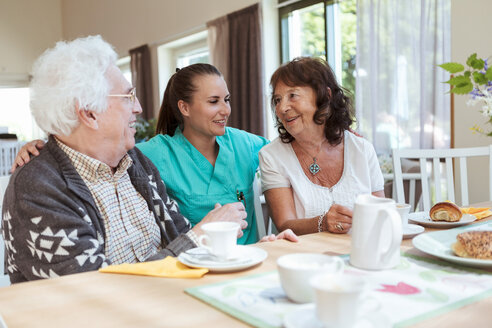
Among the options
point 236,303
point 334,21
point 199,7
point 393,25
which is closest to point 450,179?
point 236,303

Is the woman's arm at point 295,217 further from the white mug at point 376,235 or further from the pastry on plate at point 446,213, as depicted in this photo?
the white mug at point 376,235

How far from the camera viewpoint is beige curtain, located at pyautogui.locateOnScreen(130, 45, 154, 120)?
22.3ft

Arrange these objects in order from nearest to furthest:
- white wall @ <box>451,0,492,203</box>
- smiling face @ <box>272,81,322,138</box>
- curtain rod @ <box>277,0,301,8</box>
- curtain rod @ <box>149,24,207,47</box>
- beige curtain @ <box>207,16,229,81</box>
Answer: smiling face @ <box>272,81,322,138</box>
white wall @ <box>451,0,492,203</box>
curtain rod @ <box>277,0,301,8</box>
beige curtain @ <box>207,16,229,81</box>
curtain rod @ <box>149,24,207,47</box>

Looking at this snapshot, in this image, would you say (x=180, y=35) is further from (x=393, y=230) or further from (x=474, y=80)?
(x=393, y=230)

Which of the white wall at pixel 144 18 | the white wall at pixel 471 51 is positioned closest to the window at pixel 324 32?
the white wall at pixel 144 18

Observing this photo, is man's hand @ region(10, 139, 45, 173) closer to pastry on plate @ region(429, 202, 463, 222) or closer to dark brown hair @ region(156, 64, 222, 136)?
dark brown hair @ region(156, 64, 222, 136)

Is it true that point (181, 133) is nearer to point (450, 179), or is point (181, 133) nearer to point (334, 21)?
point (450, 179)

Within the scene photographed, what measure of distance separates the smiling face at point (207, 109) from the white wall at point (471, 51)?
173 cm

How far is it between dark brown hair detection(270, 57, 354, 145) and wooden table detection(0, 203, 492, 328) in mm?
964

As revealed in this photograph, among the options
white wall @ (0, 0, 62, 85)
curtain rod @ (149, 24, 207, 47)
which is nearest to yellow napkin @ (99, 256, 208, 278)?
curtain rod @ (149, 24, 207, 47)

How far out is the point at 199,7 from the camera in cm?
564

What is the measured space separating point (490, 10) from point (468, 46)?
24 cm

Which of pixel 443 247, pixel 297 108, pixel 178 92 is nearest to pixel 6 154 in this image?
pixel 178 92

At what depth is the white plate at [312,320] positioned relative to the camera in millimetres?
637
